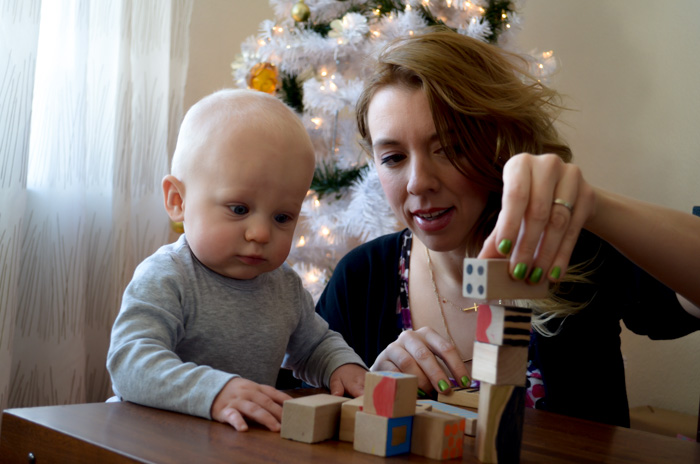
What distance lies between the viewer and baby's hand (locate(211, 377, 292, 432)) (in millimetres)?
696

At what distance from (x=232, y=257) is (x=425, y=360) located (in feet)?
1.05

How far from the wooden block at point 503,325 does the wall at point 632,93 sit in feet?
7.68

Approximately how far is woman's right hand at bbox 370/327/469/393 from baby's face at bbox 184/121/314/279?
243mm

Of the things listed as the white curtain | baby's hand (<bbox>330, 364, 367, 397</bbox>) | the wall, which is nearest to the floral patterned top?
baby's hand (<bbox>330, 364, 367, 397</bbox>)

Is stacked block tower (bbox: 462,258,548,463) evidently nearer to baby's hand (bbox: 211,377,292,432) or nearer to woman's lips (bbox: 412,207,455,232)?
baby's hand (bbox: 211,377,292,432)

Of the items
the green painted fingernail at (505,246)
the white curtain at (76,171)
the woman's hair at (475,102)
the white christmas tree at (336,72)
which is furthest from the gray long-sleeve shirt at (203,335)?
the white christmas tree at (336,72)

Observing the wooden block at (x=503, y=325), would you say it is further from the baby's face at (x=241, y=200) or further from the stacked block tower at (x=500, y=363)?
the baby's face at (x=241, y=200)

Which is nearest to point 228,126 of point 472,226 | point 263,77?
point 472,226

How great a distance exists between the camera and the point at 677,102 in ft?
→ 9.41

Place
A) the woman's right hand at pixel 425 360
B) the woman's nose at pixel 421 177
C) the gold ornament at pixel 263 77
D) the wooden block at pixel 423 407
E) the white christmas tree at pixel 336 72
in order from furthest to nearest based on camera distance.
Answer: the gold ornament at pixel 263 77, the white christmas tree at pixel 336 72, the woman's nose at pixel 421 177, the woman's right hand at pixel 425 360, the wooden block at pixel 423 407

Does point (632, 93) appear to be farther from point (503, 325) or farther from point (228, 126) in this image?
point (503, 325)

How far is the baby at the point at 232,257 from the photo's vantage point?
33.7 inches

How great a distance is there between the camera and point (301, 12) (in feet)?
7.74

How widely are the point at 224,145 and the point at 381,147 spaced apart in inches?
17.2
